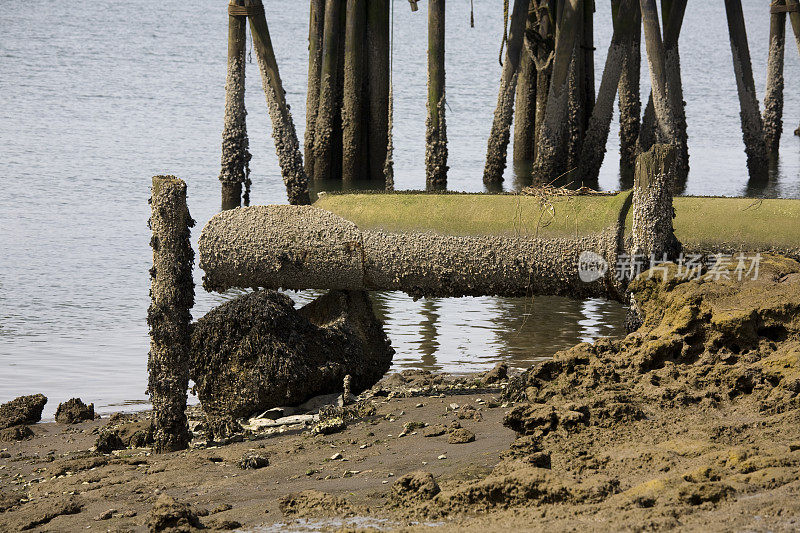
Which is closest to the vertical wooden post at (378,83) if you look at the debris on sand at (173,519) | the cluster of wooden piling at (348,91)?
the cluster of wooden piling at (348,91)

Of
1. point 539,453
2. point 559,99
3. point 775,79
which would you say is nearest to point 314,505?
point 539,453

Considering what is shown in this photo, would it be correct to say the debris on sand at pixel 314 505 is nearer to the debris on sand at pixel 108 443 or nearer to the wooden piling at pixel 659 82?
the debris on sand at pixel 108 443

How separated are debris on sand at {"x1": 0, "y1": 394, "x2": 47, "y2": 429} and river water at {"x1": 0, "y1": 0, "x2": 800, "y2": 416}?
16.8 inches

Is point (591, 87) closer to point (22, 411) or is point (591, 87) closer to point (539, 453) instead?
point (22, 411)

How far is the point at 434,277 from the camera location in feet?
22.5

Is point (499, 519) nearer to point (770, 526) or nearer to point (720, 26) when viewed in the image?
point (770, 526)

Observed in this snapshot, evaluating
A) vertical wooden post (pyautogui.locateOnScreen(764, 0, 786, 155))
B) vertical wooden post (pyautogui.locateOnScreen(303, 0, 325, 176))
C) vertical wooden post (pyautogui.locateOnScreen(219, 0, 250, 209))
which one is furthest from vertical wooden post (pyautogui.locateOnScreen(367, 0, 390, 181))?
vertical wooden post (pyautogui.locateOnScreen(764, 0, 786, 155))

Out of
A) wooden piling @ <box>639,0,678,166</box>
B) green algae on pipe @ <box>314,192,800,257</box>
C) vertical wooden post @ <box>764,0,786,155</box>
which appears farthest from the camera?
vertical wooden post @ <box>764,0,786,155</box>

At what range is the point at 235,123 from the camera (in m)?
12.8

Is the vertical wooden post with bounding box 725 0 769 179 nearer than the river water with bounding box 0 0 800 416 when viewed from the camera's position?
No

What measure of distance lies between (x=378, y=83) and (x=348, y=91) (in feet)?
1.56

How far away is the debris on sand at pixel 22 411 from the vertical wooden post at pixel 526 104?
9.54 meters

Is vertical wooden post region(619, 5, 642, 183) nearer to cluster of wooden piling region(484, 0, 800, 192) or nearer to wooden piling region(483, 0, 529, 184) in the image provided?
cluster of wooden piling region(484, 0, 800, 192)

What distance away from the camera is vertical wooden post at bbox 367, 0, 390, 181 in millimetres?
14406
